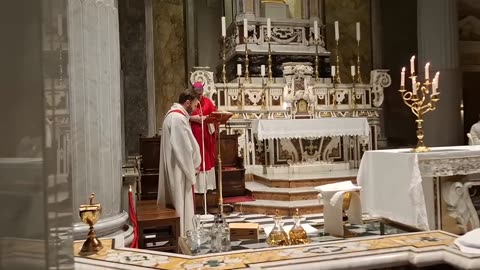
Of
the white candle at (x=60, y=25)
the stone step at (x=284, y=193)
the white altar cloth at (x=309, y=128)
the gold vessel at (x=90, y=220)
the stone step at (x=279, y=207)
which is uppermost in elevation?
the white candle at (x=60, y=25)

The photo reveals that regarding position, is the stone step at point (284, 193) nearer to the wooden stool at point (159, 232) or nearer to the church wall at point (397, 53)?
the wooden stool at point (159, 232)

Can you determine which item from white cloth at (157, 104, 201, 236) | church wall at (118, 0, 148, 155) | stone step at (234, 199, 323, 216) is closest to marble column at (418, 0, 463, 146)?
stone step at (234, 199, 323, 216)

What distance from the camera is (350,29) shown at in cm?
1475

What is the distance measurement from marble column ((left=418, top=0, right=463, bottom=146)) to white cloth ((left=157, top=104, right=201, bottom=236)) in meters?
7.80

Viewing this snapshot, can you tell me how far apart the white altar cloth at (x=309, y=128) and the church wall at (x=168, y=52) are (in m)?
4.25

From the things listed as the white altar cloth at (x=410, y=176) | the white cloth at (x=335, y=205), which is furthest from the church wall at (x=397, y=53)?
the white cloth at (x=335, y=205)

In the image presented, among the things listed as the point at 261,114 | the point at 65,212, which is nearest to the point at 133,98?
the point at 261,114

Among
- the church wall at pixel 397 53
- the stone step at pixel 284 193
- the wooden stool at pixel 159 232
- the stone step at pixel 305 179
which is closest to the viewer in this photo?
the wooden stool at pixel 159 232

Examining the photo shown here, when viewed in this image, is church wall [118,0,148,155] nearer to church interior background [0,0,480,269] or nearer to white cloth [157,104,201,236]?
church interior background [0,0,480,269]

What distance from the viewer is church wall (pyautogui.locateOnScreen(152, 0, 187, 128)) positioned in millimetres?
13320

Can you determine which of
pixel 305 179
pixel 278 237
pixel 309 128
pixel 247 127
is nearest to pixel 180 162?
pixel 278 237

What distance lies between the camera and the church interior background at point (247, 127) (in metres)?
1.14

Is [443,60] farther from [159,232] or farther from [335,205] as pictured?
[159,232]

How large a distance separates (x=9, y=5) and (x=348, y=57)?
46.6 feet
